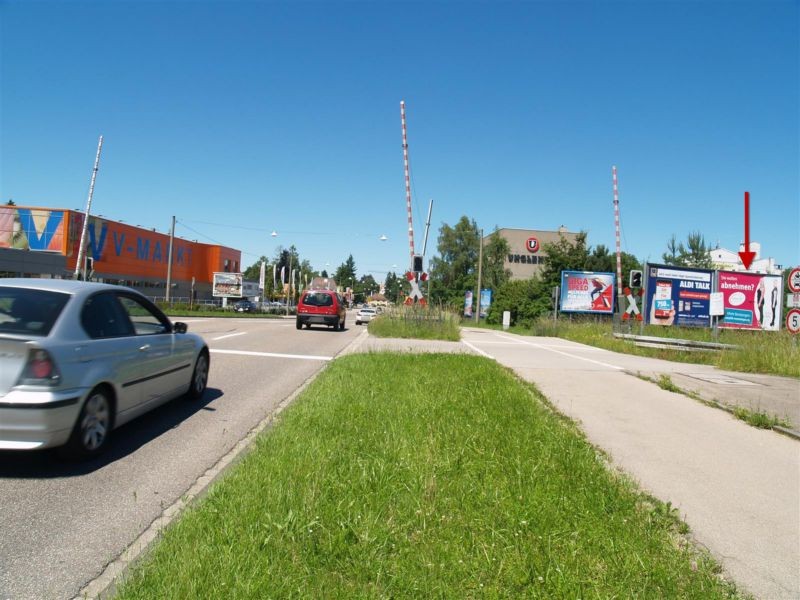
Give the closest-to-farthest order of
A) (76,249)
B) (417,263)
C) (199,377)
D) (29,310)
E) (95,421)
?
(29,310)
(95,421)
(199,377)
(417,263)
(76,249)

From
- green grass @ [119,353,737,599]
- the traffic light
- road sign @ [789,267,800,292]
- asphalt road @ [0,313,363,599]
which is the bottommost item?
asphalt road @ [0,313,363,599]

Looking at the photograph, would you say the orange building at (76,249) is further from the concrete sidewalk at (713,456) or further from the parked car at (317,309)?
the concrete sidewalk at (713,456)

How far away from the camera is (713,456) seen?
5547mm

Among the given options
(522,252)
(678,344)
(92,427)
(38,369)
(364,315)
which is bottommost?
(92,427)

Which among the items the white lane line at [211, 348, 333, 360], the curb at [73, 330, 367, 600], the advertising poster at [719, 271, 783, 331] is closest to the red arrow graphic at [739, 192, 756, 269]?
the white lane line at [211, 348, 333, 360]

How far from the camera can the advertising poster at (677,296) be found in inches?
1096

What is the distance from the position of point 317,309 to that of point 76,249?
1341 inches

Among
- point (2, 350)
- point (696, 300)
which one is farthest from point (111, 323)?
point (696, 300)

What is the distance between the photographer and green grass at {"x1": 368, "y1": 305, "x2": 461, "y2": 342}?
19.6 m

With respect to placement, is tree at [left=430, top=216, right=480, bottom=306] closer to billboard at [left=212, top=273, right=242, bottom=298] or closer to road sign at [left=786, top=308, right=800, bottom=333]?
billboard at [left=212, top=273, right=242, bottom=298]

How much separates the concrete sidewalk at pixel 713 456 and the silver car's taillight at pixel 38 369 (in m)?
4.95

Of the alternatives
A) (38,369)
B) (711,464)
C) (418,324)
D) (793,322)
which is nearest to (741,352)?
(793,322)

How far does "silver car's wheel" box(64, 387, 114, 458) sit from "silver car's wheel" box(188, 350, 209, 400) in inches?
89.4

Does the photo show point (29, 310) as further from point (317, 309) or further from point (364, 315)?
point (364, 315)
